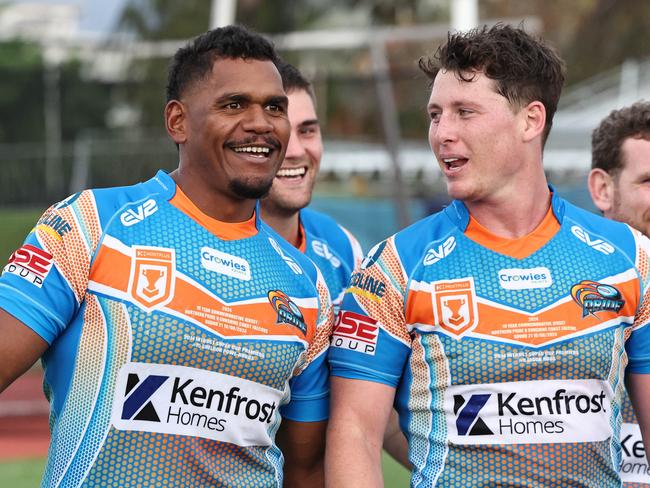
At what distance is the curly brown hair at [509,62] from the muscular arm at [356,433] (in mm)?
1134

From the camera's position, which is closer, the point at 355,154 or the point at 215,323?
the point at 215,323

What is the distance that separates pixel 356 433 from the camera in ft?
11.7

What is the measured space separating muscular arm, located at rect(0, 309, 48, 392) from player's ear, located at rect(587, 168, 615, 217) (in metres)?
2.51

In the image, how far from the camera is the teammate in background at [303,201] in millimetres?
5102

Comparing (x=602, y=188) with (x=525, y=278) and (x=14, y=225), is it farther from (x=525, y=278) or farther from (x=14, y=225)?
(x=14, y=225)

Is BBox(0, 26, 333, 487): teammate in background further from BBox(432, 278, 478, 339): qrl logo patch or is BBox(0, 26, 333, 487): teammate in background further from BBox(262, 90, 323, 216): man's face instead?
BBox(262, 90, 323, 216): man's face

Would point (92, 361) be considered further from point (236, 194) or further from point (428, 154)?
point (428, 154)

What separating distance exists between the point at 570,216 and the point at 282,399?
1247 millimetres

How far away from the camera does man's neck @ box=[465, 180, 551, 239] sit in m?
3.75

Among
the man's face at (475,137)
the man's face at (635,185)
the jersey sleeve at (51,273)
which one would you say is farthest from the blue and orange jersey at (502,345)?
the jersey sleeve at (51,273)

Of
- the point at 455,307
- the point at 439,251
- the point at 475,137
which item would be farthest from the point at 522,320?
the point at 475,137

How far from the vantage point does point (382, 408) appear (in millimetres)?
3617

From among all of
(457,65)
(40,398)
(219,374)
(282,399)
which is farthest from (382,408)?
(40,398)

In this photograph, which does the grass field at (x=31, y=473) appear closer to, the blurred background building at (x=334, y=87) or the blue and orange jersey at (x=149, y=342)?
the blurred background building at (x=334, y=87)
